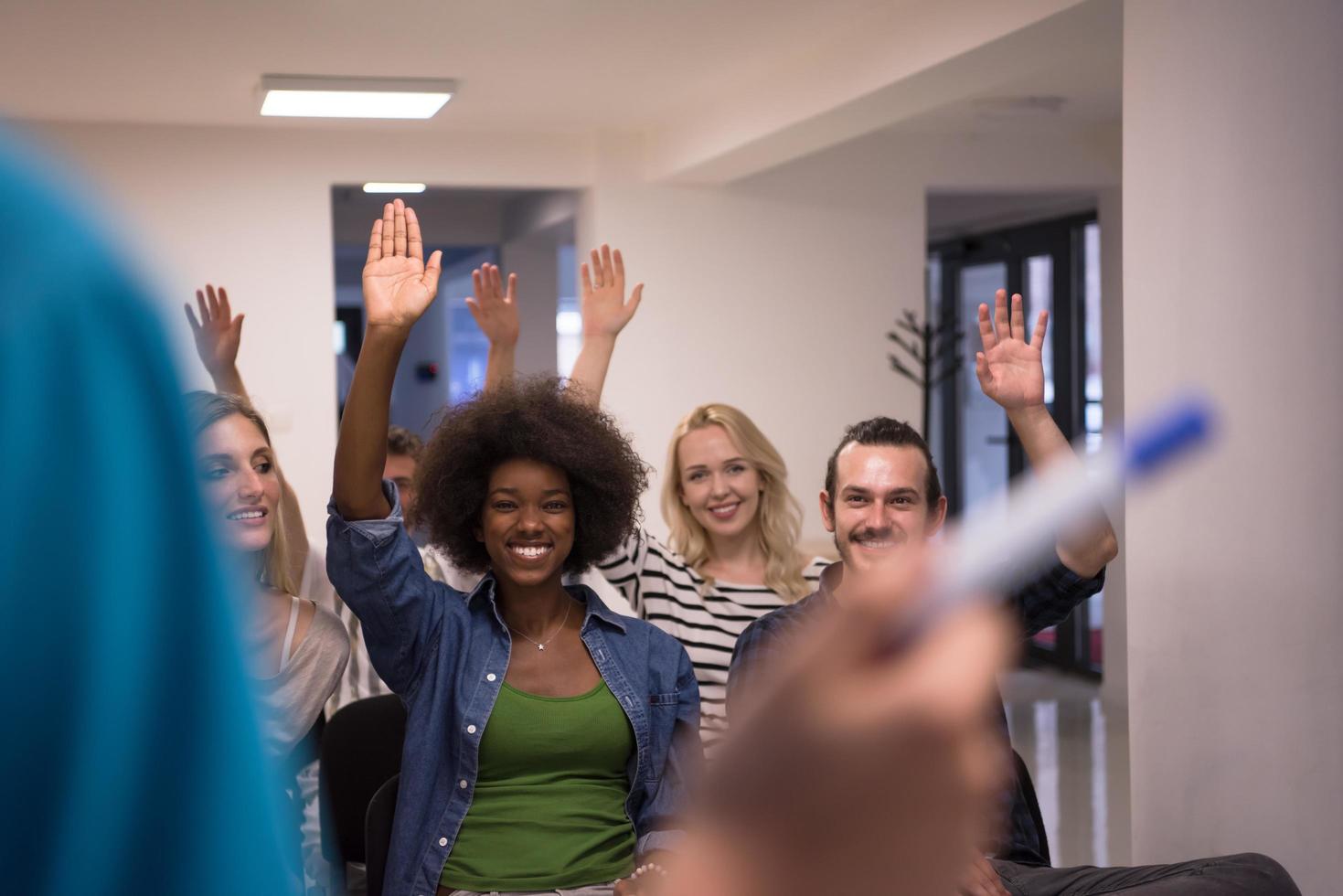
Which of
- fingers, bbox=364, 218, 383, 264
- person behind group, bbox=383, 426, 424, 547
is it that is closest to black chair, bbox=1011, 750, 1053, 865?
fingers, bbox=364, 218, 383, 264

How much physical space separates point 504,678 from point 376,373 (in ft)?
2.12

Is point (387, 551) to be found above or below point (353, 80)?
below

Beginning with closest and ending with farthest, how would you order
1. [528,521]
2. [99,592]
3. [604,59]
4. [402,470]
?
1. [99,592]
2. [528,521]
3. [402,470]
4. [604,59]

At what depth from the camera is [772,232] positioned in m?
7.08

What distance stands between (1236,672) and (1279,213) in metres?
0.96

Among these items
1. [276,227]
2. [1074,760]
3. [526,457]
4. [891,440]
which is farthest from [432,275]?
[1074,760]

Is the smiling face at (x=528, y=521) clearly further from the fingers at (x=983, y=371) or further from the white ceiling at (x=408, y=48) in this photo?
the white ceiling at (x=408, y=48)

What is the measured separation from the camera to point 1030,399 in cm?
266

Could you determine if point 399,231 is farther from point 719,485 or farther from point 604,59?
point 604,59

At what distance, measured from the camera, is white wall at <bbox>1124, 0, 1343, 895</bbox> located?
8.83ft

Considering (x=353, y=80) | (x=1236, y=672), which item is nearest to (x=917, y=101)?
(x=353, y=80)

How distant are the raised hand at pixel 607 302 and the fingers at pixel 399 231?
1.42m

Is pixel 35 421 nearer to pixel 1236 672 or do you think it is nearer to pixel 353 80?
pixel 1236 672

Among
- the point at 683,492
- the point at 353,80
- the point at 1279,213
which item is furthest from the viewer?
the point at 353,80
